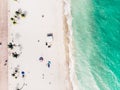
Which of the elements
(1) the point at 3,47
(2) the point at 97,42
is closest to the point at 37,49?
(1) the point at 3,47

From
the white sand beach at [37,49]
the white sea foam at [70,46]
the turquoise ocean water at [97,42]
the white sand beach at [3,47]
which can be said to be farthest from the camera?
the turquoise ocean water at [97,42]

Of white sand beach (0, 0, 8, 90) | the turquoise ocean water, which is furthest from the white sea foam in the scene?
white sand beach (0, 0, 8, 90)

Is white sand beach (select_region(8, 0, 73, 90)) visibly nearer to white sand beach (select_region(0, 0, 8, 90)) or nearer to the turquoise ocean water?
white sand beach (select_region(0, 0, 8, 90))

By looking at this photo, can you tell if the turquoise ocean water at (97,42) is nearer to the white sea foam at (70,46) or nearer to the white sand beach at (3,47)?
the white sea foam at (70,46)

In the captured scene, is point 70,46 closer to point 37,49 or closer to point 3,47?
point 37,49

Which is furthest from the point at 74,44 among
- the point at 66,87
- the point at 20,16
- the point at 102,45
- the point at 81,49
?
the point at 20,16

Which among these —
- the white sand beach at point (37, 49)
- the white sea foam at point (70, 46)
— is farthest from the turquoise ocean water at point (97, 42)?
the white sand beach at point (37, 49)

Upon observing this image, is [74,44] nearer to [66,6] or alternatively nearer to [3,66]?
[66,6]
